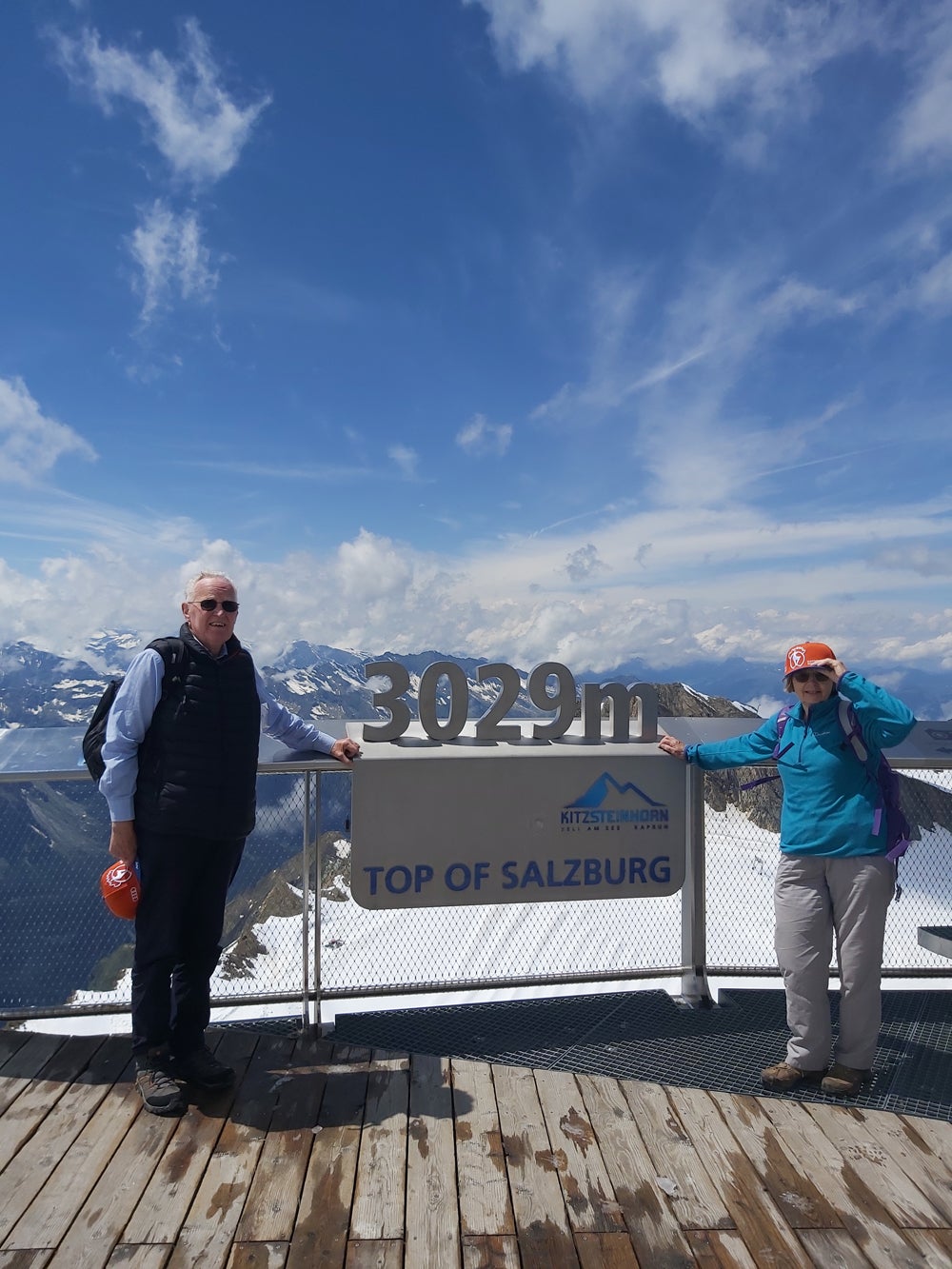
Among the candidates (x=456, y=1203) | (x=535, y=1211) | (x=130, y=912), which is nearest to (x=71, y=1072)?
(x=130, y=912)

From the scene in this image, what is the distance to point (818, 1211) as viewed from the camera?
264 cm

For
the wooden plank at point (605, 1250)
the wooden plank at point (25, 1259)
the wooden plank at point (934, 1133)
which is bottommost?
the wooden plank at point (934, 1133)

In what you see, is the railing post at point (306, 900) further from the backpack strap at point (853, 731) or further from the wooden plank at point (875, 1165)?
the backpack strap at point (853, 731)

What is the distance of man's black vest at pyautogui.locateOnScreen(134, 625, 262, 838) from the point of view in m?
3.28

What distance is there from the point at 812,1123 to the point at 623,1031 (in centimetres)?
111

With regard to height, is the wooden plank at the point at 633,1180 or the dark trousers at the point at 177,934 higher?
the dark trousers at the point at 177,934

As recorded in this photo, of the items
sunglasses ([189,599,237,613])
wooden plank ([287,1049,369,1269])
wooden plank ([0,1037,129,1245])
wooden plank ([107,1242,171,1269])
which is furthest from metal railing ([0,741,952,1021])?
wooden plank ([107,1242,171,1269])

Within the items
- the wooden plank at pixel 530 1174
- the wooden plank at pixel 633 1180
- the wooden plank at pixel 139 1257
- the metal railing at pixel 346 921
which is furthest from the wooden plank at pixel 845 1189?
the wooden plank at pixel 139 1257

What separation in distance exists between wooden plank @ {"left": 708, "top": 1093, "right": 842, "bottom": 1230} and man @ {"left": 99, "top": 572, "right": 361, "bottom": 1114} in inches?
85.1

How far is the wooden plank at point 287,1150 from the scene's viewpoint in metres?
2.52

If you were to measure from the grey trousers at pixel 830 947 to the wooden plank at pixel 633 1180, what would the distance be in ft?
3.04

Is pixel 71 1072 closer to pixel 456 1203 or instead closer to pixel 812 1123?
pixel 456 1203

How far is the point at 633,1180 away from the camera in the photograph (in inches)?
110

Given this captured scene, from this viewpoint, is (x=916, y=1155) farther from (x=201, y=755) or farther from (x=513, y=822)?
(x=201, y=755)
